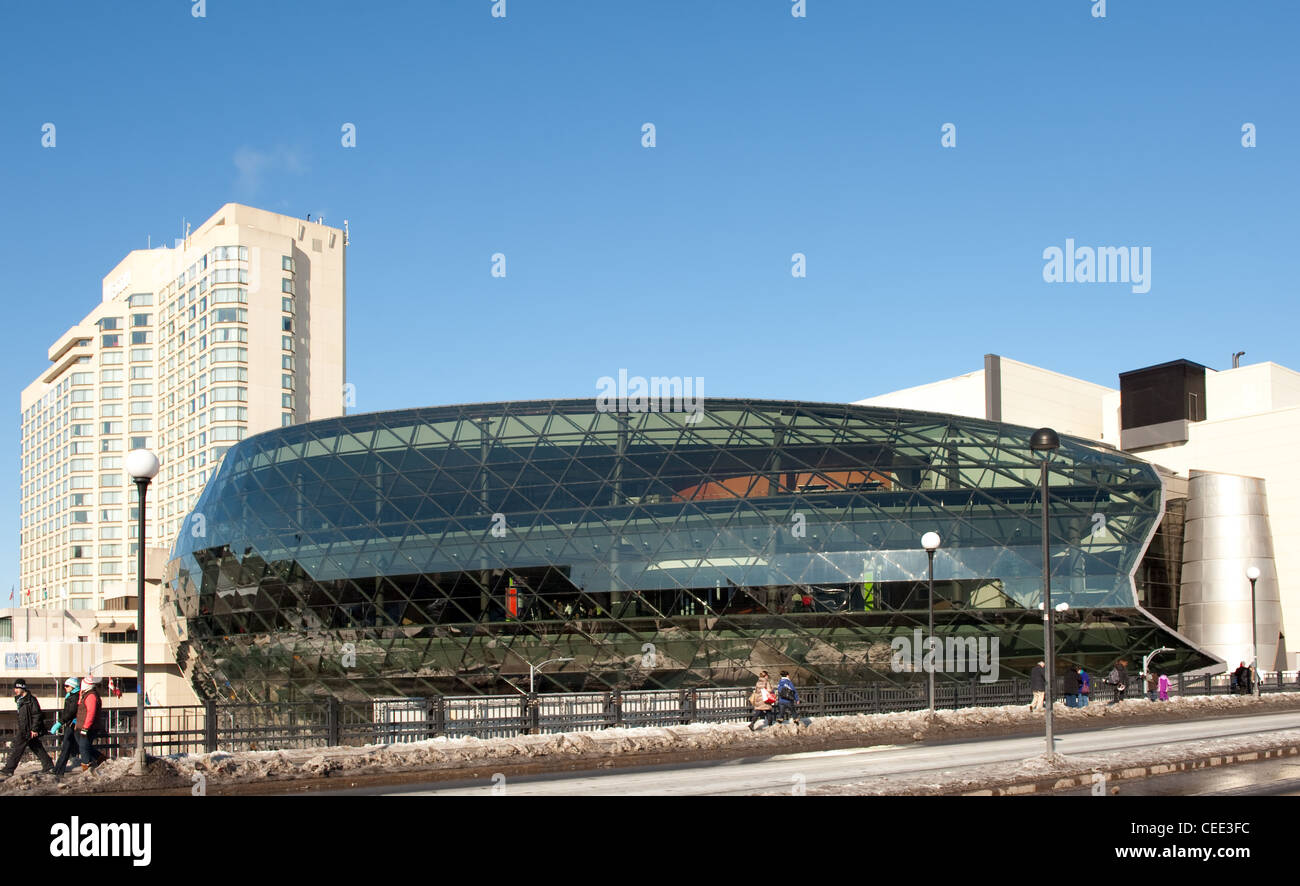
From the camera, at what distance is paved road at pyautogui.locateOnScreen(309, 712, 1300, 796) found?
20125mm

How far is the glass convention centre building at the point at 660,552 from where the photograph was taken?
161ft

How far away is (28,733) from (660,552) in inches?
1254

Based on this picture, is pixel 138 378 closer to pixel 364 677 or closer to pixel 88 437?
pixel 88 437

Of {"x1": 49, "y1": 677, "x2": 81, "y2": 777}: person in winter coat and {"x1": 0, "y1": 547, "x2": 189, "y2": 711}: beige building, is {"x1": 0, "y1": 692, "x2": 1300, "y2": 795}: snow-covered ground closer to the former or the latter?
{"x1": 49, "y1": 677, "x2": 81, "y2": 777}: person in winter coat

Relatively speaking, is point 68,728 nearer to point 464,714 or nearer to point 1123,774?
point 464,714

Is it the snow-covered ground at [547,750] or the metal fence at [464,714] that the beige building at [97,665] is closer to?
the metal fence at [464,714]

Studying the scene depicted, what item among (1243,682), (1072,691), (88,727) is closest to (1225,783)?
(88,727)

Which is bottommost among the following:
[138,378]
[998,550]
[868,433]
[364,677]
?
[364,677]

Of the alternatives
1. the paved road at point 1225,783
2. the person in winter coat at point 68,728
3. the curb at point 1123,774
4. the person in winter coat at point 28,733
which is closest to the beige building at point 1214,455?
the curb at point 1123,774

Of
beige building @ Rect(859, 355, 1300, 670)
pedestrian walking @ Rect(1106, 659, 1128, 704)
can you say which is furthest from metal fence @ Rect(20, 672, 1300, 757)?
beige building @ Rect(859, 355, 1300, 670)

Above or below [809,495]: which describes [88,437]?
above

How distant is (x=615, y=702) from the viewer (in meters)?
30.1
